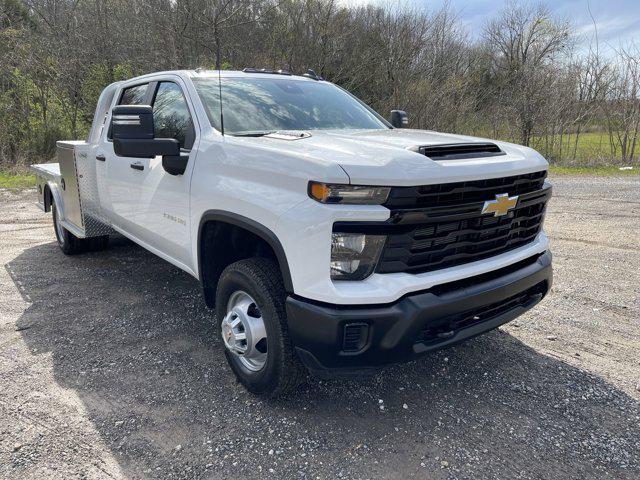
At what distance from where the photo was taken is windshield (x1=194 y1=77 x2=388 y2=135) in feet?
10.8

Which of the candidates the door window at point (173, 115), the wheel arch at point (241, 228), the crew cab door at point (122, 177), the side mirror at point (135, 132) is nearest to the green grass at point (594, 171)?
the crew cab door at point (122, 177)

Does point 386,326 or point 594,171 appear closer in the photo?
point 386,326

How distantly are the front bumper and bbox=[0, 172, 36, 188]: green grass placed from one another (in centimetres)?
1145

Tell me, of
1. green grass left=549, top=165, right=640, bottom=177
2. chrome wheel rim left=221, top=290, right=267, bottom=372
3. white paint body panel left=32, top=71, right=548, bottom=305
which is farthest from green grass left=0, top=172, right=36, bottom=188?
green grass left=549, top=165, right=640, bottom=177

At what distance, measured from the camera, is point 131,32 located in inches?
622

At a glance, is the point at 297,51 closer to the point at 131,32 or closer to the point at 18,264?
the point at 131,32

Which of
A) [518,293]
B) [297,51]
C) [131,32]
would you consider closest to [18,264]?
[518,293]

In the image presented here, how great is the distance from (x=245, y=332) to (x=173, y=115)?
6.01 feet

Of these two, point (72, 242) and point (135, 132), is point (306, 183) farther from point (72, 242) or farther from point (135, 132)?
point (72, 242)

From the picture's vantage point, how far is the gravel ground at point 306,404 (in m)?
2.39

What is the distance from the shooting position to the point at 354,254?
2.27 meters

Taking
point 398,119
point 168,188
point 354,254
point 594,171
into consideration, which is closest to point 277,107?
point 168,188

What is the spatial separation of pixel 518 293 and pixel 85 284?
4.17m

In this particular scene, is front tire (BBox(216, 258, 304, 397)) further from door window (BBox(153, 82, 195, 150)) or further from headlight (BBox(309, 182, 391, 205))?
door window (BBox(153, 82, 195, 150))
